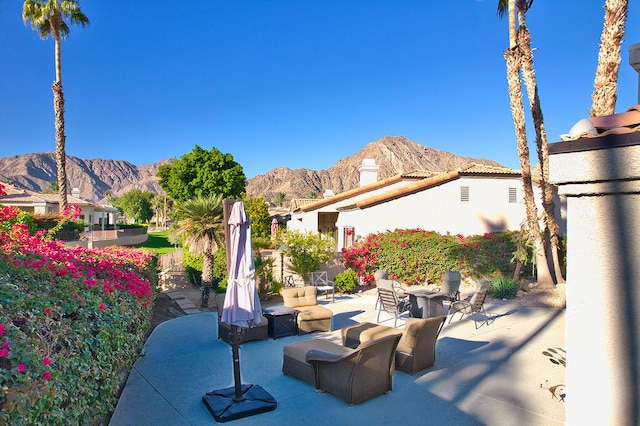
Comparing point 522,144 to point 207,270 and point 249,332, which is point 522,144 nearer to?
point 249,332

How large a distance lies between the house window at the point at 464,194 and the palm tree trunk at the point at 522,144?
6196mm

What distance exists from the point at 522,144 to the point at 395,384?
9.93 m

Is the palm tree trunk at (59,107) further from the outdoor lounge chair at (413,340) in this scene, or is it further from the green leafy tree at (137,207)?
the green leafy tree at (137,207)

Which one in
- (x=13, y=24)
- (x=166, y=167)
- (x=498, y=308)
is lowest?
(x=498, y=308)

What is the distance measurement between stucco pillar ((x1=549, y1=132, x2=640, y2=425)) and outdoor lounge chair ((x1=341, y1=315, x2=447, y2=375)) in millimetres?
3697

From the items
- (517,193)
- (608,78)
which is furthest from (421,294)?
(517,193)

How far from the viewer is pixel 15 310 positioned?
3176mm

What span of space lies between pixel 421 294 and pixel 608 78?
6.60 m

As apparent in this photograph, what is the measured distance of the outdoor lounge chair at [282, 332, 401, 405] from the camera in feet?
17.5

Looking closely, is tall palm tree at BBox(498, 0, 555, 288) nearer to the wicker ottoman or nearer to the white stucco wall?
the white stucco wall

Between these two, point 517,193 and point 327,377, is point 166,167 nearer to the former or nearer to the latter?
point 517,193

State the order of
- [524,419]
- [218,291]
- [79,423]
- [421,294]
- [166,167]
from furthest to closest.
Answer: [166,167] → [218,291] → [421,294] → [524,419] → [79,423]

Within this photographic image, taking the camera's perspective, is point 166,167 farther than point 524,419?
Yes

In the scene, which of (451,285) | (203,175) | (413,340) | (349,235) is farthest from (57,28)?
(413,340)
